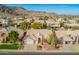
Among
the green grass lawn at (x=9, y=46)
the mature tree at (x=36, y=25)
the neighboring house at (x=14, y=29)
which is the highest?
the mature tree at (x=36, y=25)

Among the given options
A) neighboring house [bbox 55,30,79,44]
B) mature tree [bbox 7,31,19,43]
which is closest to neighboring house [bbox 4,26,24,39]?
mature tree [bbox 7,31,19,43]

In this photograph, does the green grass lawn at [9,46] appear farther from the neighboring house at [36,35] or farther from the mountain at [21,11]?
the mountain at [21,11]

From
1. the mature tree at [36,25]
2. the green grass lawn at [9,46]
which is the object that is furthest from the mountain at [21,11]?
the green grass lawn at [9,46]

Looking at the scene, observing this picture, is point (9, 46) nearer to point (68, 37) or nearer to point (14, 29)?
point (14, 29)

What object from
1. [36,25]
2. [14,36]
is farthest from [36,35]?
[14,36]

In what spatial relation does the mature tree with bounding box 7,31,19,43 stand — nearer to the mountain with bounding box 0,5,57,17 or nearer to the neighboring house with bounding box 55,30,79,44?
the mountain with bounding box 0,5,57,17

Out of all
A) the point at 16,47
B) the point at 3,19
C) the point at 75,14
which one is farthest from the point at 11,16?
the point at 75,14
